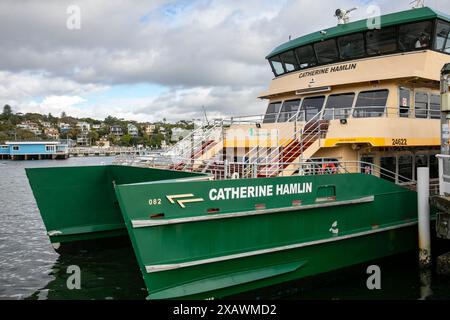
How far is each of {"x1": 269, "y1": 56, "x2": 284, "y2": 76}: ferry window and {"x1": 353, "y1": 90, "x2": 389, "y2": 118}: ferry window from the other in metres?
2.98

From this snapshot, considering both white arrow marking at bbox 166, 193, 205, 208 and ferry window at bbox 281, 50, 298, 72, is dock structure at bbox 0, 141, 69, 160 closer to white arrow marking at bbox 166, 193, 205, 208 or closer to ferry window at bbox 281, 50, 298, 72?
ferry window at bbox 281, 50, 298, 72

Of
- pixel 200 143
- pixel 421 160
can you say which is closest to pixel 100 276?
pixel 200 143

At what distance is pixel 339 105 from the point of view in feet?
36.4

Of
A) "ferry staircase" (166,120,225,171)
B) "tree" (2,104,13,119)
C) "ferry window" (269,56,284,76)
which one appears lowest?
"ferry staircase" (166,120,225,171)

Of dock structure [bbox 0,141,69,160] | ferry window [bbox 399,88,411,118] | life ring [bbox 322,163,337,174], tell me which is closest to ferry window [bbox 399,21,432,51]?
ferry window [bbox 399,88,411,118]

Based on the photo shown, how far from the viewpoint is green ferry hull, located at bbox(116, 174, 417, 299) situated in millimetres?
6445

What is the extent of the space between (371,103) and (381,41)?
66.1 inches

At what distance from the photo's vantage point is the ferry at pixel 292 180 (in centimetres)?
667

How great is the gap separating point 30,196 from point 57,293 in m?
18.4

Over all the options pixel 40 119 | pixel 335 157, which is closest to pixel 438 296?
pixel 335 157

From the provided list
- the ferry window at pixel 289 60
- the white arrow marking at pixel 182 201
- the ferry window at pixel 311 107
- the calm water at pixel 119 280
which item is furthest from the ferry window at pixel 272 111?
the white arrow marking at pixel 182 201

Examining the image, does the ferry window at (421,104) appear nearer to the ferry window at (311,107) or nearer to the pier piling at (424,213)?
the ferry window at (311,107)

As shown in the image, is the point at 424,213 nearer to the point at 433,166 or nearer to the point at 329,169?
the point at 329,169

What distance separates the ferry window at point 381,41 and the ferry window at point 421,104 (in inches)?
59.8
